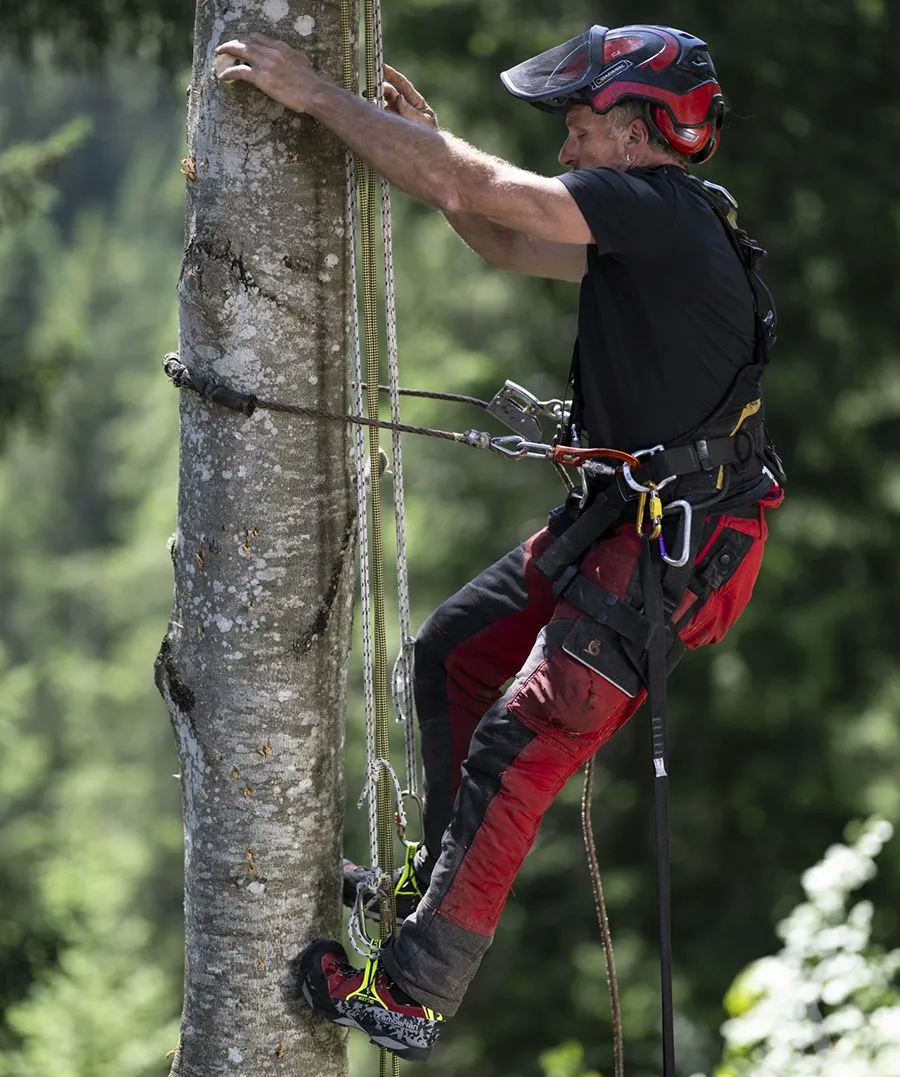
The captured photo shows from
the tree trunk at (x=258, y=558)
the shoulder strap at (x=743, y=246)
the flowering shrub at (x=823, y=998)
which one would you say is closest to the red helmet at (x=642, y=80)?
the shoulder strap at (x=743, y=246)

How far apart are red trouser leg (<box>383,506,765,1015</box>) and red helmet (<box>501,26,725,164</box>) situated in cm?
94

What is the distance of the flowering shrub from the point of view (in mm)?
3947

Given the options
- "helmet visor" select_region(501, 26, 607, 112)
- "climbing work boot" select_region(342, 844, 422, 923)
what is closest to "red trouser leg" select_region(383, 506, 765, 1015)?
"climbing work boot" select_region(342, 844, 422, 923)

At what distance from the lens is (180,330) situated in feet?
9.58

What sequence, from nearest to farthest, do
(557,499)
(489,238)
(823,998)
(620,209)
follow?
(620,209), (489,238), (823,998), (557,499)

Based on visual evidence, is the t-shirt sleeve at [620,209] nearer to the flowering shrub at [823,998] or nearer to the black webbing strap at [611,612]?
the black webbing strap at [611,612]

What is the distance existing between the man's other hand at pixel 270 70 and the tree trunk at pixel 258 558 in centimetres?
5

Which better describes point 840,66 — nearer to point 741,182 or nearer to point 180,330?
Answer: point 741,182

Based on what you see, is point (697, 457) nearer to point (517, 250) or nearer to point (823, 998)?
point (517, 250)

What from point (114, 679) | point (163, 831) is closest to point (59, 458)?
point (114, 679)

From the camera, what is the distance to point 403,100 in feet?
10.6

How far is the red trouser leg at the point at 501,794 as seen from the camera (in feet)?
9.64

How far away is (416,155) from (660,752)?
1.25 metres

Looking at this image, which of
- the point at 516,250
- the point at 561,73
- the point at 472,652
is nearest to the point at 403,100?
the point at 561,73
